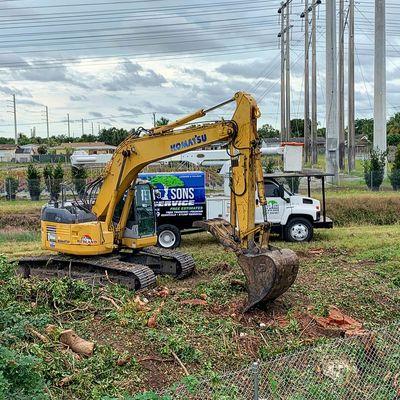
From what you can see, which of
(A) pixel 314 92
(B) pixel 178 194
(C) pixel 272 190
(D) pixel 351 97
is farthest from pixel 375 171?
(A) pixel 314 92

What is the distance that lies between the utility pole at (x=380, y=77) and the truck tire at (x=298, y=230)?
58.2 feet

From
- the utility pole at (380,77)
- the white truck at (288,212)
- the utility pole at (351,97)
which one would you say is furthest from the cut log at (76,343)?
the utility pole at (351,97)

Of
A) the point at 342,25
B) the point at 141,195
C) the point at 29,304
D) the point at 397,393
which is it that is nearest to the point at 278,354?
the point at 397,393

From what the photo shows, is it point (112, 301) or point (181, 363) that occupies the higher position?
point (112, 301)

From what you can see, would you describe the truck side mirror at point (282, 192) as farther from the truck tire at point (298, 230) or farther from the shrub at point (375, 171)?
the shrub at point (375, 171)

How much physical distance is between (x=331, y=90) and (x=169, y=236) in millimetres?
16640

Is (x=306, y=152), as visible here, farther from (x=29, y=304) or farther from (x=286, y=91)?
(x=29, y=304)

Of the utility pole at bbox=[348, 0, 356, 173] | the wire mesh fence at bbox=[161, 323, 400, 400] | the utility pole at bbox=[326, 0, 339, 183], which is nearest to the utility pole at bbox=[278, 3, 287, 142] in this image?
the utility pole at bbox=[348, 0, 356, 173]

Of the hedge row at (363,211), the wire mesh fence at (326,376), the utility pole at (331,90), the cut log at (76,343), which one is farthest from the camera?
the utility pole at (331,90)

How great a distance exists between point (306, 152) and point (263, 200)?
48169 mm

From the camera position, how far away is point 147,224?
12883 millimetres

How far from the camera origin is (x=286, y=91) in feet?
161

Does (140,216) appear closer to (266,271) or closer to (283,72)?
(266,271)

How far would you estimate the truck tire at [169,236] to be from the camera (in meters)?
17.6
